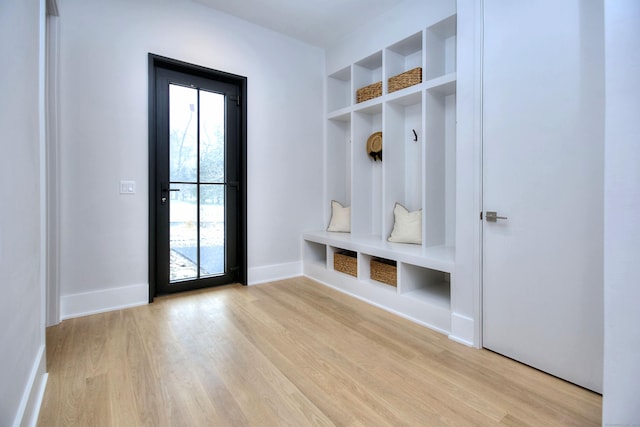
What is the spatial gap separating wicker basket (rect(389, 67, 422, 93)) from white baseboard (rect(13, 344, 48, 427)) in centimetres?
320

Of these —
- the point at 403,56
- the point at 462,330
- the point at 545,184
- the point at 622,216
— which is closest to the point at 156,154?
the point at 403,56

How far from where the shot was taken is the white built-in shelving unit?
2580mm

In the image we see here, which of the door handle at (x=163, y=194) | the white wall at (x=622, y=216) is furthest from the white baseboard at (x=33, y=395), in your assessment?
the white wall at (x=622, y=216)

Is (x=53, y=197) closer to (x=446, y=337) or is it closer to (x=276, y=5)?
(x=276, y=5)

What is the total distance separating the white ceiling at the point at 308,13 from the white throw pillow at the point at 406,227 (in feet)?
6.49

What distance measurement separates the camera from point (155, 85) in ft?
9.35

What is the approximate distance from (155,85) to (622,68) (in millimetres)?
3209

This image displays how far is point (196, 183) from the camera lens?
3080 mm

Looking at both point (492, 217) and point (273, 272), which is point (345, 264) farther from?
point (492, 217)

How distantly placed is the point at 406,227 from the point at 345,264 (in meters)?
0.73

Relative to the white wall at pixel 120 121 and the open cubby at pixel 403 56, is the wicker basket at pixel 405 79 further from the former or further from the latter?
the white wall at pixel 120 121

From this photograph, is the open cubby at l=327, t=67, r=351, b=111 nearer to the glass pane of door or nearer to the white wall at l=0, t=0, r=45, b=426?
the glass pane of door

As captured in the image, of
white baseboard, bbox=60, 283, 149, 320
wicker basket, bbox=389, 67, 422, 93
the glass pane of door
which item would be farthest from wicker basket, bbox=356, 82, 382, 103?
white baseboard, bbox=60, 283, 149, 320

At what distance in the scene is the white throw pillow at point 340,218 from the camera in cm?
370
